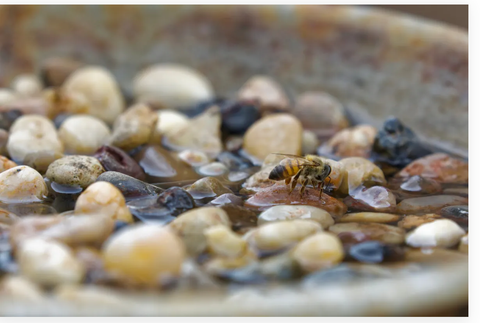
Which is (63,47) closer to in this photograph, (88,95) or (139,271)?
(88,95)

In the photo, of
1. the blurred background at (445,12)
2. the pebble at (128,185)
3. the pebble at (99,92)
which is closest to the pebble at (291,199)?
the pebble at (128,185)

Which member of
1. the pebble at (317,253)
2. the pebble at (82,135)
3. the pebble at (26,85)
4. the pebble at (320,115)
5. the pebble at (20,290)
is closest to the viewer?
the pebble at (20,290)

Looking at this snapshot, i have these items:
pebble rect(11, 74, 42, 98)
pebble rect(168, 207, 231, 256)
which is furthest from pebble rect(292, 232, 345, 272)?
pebble rect(11, 74, 42, 98)

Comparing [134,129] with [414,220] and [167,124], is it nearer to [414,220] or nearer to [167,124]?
[167,124]

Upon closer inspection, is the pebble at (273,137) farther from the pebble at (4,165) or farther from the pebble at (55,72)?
the pebble at (55,72)

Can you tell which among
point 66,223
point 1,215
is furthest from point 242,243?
point 1,215

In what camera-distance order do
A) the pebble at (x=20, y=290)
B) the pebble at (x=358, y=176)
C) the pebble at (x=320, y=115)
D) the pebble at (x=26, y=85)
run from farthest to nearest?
the pebble at (x=26, y=85), the pebble at (x=320, y=115), the pebble at (x=358, y=176), the pebble at (x=20, y=290)

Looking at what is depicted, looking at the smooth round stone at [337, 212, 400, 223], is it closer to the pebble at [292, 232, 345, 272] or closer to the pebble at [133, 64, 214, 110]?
the pebble at [292, 232, 345, 272]
